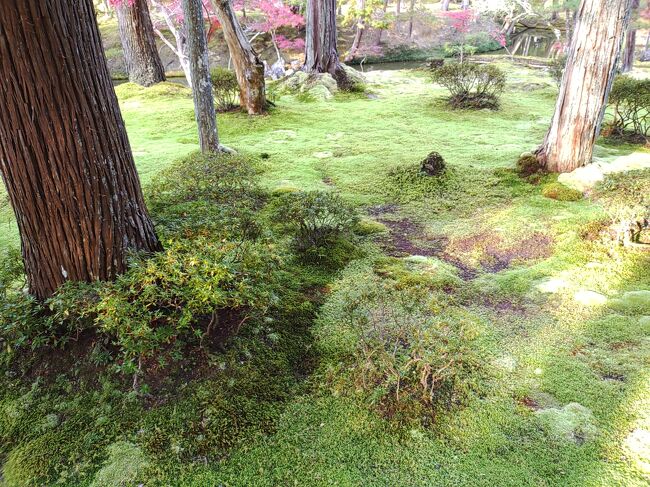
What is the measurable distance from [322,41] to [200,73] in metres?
5.84

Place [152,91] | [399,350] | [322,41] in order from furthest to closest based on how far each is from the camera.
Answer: [322,41] < [152,91] < [399,350]

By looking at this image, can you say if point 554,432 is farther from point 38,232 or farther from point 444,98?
point 444,98

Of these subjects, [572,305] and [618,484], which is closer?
[618,484]

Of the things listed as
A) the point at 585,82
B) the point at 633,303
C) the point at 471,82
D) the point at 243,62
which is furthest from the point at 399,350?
the point at 471,82

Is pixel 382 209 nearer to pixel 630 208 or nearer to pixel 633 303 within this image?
pixel 630 208

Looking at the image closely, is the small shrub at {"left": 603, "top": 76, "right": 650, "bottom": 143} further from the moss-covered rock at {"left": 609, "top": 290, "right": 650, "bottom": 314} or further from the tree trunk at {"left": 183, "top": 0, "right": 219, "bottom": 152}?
the tree trunk at {"left": 183, "top": 0, "right": 219, "bottom": 152}

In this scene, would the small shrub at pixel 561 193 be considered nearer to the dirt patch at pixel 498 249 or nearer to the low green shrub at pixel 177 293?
the dirt patch at pixel 498 249

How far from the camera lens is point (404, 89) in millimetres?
11562

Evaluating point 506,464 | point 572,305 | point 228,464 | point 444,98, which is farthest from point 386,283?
point 444,98

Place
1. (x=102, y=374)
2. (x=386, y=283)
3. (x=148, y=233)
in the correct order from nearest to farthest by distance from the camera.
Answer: (x=102, y=374)
(x=148, y=233)
(x=386, y=283)

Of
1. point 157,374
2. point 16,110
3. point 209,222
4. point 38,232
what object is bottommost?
point 157,374

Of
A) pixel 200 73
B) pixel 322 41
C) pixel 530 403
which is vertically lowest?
Result: pixel 530 403

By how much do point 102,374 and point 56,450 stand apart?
41cm

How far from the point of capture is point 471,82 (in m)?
9.40
